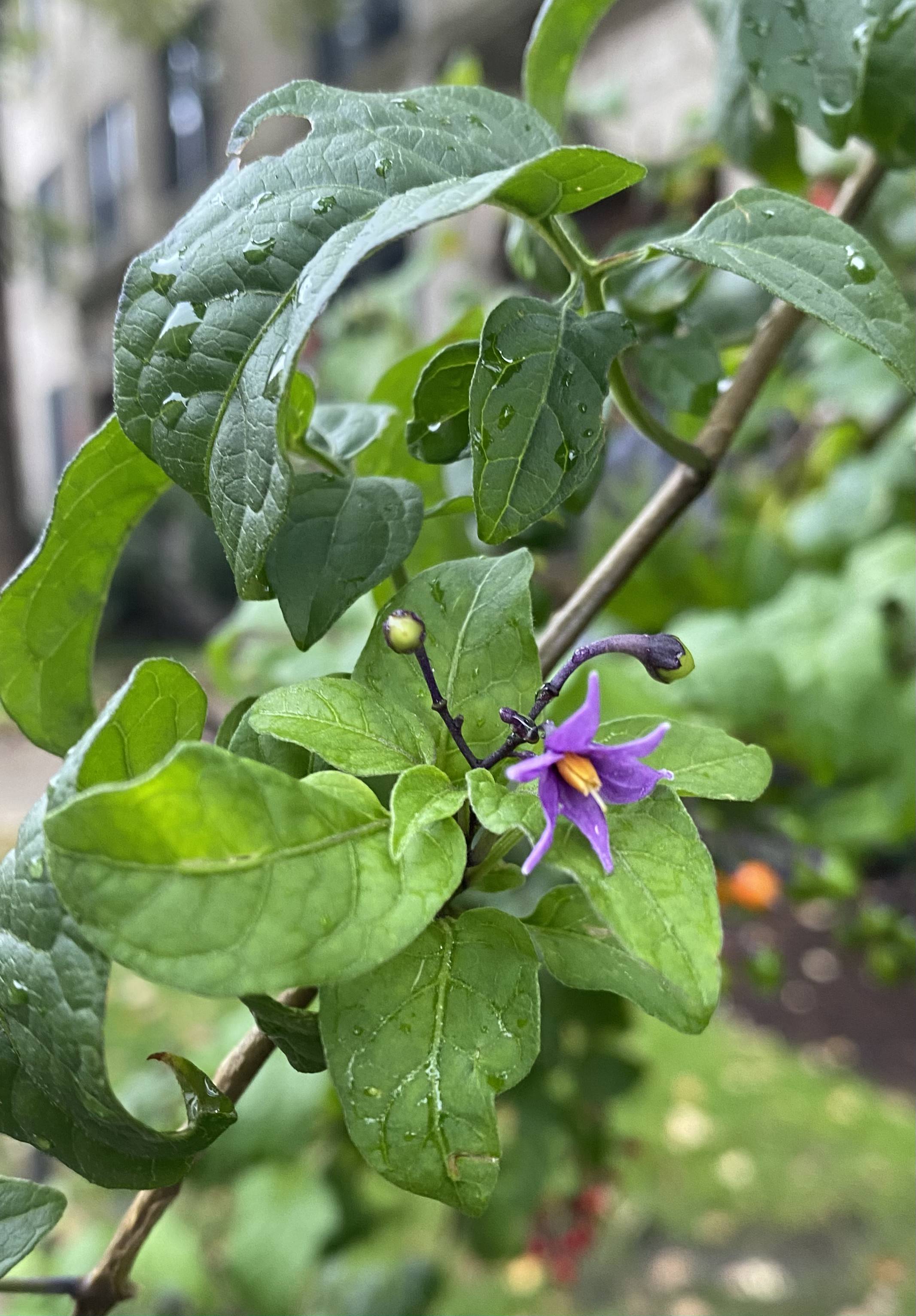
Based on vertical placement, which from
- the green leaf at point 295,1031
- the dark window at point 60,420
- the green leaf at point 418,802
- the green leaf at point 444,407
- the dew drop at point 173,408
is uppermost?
the dew drop at point 173,408

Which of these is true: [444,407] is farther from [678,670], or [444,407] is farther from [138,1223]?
[138,1223]

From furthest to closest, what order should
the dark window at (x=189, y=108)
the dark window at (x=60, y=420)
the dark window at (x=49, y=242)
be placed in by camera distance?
→ 1. the dark window at (x=60, y=420)
2. the dark window at (x=189, y=108)
3. the dark window at (x=49, y=242)

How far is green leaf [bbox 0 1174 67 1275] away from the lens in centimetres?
27

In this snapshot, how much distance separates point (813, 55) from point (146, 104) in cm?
916

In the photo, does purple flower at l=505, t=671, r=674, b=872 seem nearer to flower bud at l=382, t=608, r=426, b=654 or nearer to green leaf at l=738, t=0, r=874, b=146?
flower bud at l=382, t=608, r=426, b=654

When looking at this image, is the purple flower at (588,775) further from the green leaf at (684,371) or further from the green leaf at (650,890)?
the green leaf at (684,371)

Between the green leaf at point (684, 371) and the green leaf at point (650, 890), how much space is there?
0.67 ft

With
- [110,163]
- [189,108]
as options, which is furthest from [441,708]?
[110,163]

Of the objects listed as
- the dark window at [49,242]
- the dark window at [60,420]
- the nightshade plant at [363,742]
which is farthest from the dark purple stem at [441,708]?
the dark window at [60,420]

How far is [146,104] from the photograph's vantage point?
26.6 feet

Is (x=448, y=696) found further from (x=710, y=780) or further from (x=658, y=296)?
(x=658, y=296)

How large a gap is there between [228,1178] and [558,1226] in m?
0.54

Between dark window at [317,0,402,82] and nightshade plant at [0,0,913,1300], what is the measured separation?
606cm

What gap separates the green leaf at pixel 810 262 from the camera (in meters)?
0.23
